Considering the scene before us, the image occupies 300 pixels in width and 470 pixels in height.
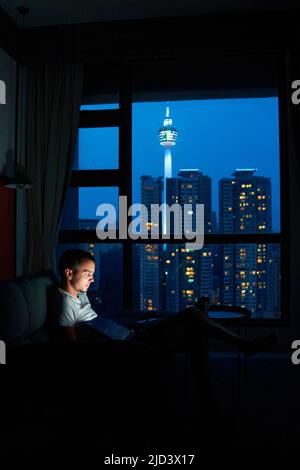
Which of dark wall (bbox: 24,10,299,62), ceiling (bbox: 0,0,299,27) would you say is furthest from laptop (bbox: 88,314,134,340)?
ceiling (bbox: 0,0,299,27)

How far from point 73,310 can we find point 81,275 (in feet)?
0.74

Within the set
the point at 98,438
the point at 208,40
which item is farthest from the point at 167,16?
the point at 98,438

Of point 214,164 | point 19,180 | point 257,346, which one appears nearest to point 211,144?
point 214,164

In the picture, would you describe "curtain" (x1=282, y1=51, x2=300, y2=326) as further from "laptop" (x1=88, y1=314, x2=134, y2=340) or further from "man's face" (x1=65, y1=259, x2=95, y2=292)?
"man's face" (x1=65, y1=259, x2=95, y2=292)

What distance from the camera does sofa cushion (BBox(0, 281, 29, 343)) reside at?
1849 millimetres

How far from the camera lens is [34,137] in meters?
4.09

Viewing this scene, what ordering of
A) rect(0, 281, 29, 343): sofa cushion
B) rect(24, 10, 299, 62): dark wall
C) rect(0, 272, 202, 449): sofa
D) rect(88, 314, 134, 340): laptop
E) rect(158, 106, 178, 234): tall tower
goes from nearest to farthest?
rect(0, 272, 202, 449): sofa
rect(0, 281, 29, 343): sofa cushion
rect(88, 314, 134, 340): laptop
rect(24, 10, 299, 62): dark wall
rect(158, 106, 178, 234): tall tower

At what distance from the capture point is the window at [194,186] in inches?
159

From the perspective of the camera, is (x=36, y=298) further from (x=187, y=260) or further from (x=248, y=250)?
(x=248, y=250)

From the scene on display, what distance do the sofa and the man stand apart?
357 millimetres

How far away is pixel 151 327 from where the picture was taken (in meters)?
2.40

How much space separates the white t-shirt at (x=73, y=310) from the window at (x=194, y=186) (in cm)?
160

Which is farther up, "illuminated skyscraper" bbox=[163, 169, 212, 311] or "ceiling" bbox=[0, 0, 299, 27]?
"ceiling" bbox=[0, 0, 299, 27]
